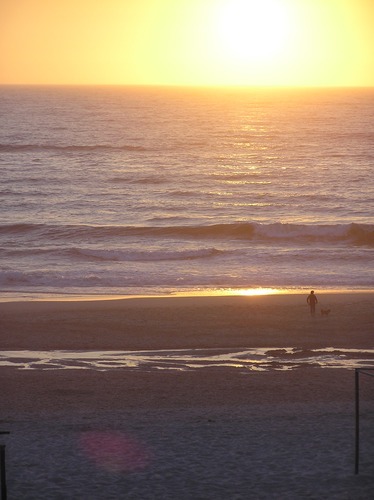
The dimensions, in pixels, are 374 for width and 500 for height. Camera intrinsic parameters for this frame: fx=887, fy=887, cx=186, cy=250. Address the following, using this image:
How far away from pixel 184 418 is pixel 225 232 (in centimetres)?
2981

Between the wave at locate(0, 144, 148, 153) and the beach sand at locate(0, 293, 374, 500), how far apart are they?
6052cm

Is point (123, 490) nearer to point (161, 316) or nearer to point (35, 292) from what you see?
point (161, 316)

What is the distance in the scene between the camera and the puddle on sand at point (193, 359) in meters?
20.8

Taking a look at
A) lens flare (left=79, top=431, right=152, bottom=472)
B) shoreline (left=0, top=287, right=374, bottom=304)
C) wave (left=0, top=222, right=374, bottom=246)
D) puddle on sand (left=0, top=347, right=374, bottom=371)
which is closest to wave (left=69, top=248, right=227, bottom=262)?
wave (left=0, top=222, right=374, bottom=246)

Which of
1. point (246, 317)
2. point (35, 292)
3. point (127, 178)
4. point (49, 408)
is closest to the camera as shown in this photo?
point (49, 408)

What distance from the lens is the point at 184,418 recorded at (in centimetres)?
1673

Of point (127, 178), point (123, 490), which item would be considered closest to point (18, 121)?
point (127, 178)

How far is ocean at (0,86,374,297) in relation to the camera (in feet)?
115

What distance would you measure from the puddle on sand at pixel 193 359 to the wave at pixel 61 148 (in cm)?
6440

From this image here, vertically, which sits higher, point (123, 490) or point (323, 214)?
point (323, 214)

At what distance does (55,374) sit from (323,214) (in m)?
33.7

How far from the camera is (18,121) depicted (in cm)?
11700

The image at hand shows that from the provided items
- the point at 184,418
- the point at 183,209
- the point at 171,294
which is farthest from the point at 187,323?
the point at 183,209

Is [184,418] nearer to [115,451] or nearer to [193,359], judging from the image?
[115,451]
